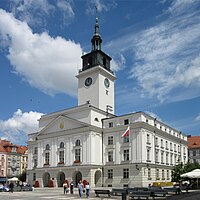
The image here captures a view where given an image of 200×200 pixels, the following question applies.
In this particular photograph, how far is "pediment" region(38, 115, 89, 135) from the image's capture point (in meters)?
54.8

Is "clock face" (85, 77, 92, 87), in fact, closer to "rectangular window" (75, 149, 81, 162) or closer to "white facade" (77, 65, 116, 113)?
"white facade" (77, 65, 116, 113)

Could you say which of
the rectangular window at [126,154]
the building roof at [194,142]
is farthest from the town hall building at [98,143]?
the building roof at [194,142]

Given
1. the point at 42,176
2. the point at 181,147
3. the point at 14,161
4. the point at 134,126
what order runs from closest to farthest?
the point at 134,126 → the point at 42,176 → the point at 181,147 → the point at 14,161

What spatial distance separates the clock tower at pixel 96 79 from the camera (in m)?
60.5

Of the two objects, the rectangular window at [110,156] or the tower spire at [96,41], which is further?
the tower spire at [96,41]

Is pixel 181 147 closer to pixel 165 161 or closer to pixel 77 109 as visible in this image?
pixel 165 161

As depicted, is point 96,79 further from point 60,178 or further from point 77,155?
point 60,178

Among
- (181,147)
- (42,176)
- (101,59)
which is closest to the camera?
(42,176)

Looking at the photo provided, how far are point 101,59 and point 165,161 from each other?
24073mm

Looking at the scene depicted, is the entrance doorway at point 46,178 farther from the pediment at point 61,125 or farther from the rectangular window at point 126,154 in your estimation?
the rectangular window at point 126,154

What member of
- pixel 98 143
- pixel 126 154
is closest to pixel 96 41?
pixel 98 143

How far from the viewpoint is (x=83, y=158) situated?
172 feet

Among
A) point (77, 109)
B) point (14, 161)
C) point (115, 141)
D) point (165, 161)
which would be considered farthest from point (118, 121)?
point (14, 161)

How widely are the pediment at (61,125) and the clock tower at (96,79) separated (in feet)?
21.4
